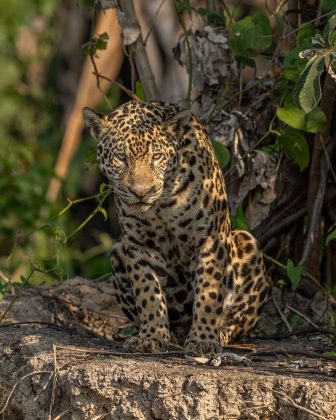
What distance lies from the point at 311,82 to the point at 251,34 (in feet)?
8.15

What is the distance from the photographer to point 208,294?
763 cm

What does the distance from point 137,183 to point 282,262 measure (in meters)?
2.42

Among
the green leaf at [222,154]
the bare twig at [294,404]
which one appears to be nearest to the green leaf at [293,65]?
the green leaf at [222,154]

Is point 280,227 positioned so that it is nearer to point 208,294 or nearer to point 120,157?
point 208,294

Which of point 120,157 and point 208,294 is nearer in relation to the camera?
point 120,157

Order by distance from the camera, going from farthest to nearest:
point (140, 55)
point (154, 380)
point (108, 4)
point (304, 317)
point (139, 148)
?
point (140, 55)
point (108, 4)
point (304, 317)
point (139, 148)
point (154, 380)

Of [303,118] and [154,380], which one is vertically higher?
[303,118]

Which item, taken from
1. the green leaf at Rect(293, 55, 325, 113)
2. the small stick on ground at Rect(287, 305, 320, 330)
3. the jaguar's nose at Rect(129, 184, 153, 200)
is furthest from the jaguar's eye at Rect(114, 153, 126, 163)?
the small stick on ground at Rect(287, 305, 320, 330)

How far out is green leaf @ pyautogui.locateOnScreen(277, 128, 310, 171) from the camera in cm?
859

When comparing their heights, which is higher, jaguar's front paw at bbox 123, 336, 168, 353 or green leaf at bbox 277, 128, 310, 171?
green leaf at bbox 277, 128, 310, 171

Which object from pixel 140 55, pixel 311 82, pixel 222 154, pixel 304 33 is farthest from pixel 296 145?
pixel 311 82

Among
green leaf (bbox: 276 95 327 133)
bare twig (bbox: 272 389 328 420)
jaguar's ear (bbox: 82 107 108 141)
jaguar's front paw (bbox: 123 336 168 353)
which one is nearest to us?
bare twig (bbox: 272 389 328 420)

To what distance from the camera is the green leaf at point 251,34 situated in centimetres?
869

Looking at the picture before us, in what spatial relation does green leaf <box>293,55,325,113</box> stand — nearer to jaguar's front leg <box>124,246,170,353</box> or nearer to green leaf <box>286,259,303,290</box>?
jaguar's front leg <box>124,246,170,353</box>
